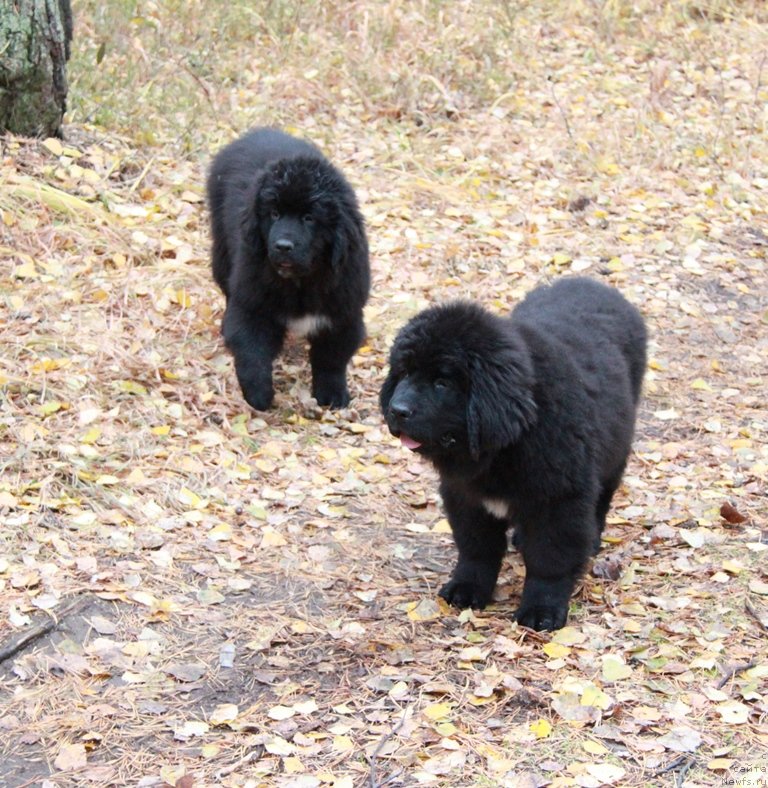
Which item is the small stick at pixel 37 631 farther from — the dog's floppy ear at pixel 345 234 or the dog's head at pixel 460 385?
the dog's floppy ear at pixel 345 234

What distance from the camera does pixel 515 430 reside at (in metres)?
4.27

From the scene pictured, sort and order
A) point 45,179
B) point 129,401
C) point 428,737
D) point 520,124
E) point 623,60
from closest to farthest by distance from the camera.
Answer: point 428,737
point 129,401
point 45,179
point 520,124
point 623,60

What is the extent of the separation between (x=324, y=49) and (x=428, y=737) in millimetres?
8013

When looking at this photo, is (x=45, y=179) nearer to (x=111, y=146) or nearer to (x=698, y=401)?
(x=111, y=146)

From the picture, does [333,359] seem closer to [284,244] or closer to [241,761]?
[284,244]

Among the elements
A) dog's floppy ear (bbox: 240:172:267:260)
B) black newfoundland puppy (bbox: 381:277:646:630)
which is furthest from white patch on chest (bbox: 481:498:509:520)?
dog's floppy ear (bbox: 240:172:267:260)

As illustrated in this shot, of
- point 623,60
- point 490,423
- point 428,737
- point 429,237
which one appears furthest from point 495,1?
point 428,737

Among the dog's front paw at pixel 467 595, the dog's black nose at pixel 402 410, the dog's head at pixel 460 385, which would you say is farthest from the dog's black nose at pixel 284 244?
the dog's front paw at pixel 467 595

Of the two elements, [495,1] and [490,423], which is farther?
[495,1]

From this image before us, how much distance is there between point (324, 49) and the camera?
10617 mm

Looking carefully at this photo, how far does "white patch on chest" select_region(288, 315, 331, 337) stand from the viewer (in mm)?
6492

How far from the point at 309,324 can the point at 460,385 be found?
2361 millimetres

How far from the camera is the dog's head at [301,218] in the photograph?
613cm

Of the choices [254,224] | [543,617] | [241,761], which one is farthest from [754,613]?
[254,224]
